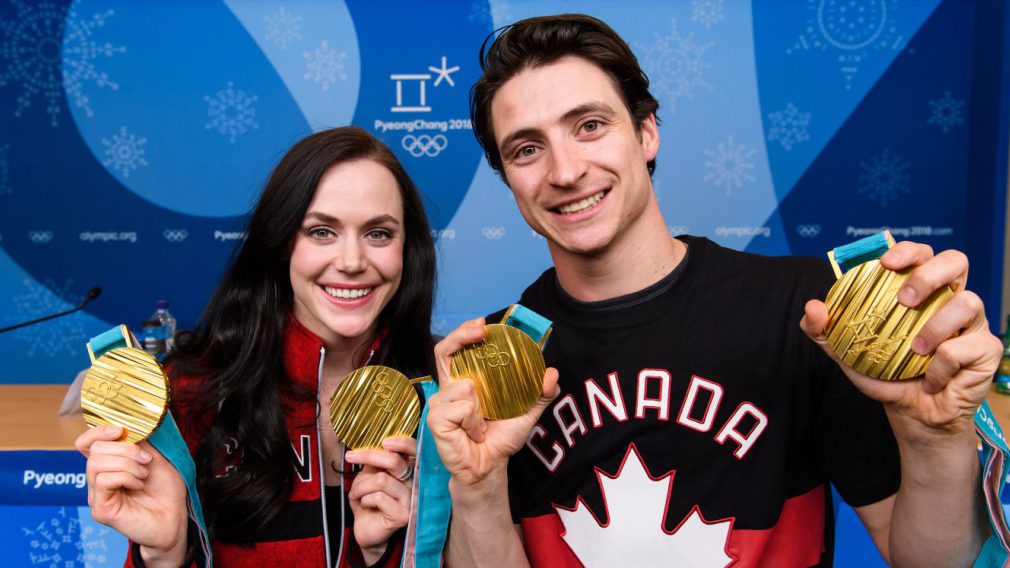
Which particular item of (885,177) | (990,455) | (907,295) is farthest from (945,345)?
(885,177)

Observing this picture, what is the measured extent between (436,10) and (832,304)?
99.4 inches

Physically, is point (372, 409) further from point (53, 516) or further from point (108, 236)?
point (108, 236)

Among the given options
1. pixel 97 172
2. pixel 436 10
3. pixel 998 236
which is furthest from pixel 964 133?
pixel 97 172

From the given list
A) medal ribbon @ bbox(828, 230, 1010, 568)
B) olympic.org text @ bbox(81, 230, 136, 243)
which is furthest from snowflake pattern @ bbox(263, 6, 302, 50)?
medal ribbon @ bbox(828, 230, 1010, 568)

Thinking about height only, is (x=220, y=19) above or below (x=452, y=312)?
above

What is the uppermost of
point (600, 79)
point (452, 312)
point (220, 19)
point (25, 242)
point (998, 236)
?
point (220, 19)

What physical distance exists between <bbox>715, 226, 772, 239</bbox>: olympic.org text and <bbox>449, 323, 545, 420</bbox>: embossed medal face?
2.22m

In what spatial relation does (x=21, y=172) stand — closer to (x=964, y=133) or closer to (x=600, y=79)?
(x=600, y=79)

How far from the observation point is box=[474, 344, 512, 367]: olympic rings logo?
108 cm

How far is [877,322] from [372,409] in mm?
838

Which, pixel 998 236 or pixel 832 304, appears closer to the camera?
pixel 832 304

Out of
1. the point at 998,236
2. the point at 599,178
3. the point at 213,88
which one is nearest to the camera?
the point at 599,178

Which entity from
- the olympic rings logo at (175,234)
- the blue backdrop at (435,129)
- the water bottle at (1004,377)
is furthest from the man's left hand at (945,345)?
the olympic rings logo at (175,234)

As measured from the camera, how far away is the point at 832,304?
3.23ft
